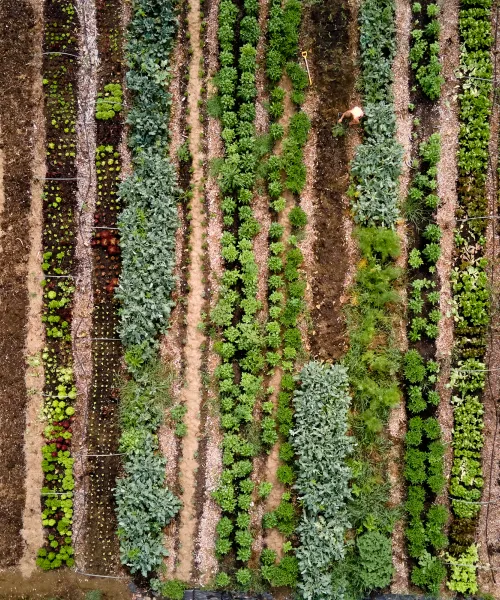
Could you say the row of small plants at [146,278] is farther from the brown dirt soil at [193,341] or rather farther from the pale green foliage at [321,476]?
the pale green foliage at [321,476]

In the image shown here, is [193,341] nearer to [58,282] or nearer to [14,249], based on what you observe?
[58,282]

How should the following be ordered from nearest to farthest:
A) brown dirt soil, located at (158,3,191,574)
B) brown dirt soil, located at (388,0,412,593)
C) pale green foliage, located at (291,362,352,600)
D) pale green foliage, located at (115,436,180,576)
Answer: pale green foliage, located at (291,362,352,600), pale green foliage, located at (115,436,180,576), brown dirt soil, located at (388,0,412,593), brown dirt soil, located at (158,3,191,574)

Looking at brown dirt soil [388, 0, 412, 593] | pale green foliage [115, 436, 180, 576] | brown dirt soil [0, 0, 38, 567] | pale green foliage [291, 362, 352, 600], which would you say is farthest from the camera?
brown dirt soil [0, 0, 38, 567]

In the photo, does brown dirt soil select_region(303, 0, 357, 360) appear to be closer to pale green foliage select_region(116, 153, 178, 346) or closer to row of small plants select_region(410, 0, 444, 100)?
row of small plants select_region(410, 0, 444, 100)

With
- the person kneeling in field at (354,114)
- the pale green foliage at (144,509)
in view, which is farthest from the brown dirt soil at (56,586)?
the person kneeling in field at (354,114)

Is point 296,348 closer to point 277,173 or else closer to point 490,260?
point 277,173

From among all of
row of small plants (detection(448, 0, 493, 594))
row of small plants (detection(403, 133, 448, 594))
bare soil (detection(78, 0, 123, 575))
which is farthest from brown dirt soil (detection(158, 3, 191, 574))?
row of small plants (detection(448, 0, 493, 594))
